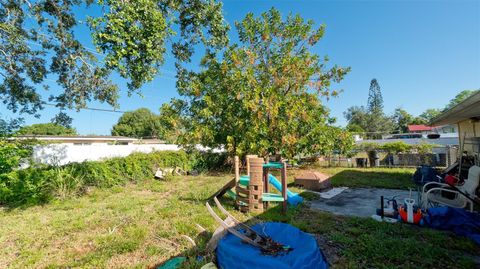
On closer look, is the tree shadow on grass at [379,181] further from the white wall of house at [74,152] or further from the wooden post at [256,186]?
the white wall of house at [74,152]

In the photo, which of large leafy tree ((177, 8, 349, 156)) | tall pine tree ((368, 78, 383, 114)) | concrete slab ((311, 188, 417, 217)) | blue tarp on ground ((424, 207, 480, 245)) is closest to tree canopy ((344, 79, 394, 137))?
tall pine tree ((368, 78, 383, 114))

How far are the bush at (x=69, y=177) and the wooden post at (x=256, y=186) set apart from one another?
560 cm

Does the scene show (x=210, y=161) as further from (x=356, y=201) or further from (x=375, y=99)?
(x=375, y=99)

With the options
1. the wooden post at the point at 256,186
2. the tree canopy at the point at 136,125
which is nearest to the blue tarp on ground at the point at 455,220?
the wooden post at the point at 256,186

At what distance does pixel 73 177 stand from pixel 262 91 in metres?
7.81

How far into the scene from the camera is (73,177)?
725 centimetres

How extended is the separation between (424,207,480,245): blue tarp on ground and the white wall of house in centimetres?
985

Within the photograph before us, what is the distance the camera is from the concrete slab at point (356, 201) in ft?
16.9

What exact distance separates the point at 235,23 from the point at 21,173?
10.7 metres

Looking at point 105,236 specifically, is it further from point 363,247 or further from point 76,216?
point 363,247

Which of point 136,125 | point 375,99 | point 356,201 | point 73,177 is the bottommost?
point 356,201

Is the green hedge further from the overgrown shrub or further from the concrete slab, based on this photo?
the concrete slab

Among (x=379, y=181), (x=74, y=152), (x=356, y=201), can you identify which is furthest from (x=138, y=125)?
(x=356, y=201)

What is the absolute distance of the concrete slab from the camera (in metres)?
5.14
